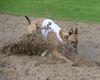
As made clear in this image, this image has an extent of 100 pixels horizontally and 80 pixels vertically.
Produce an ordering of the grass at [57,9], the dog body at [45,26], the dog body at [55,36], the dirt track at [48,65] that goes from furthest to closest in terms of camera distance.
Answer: the grass at [57,9]
the dog body at [45,26]
the dog body at [55,36]
the dirt track at [48,65]

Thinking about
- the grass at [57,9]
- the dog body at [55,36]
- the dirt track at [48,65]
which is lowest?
the dirt track at [48,65]

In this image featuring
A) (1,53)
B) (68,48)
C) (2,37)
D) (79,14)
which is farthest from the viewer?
(79,14)

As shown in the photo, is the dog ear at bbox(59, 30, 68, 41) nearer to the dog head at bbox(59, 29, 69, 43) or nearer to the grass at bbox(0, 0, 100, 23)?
the dog head at bbox(59, 29, 69, 43)

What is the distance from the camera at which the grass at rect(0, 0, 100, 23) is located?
47.5ft

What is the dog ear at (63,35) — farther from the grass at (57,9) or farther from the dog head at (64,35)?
the grass at (57,9)

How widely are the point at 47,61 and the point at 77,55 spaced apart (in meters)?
0.72

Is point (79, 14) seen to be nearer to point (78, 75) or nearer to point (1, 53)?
point (1, 53)

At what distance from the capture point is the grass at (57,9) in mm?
14484

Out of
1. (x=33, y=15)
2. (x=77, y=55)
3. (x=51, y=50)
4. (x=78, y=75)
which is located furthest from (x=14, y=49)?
(x=33, y=15)

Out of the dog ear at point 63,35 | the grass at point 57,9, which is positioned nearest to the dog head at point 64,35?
the dog ear at point 63,35

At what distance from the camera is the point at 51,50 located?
10000 mm

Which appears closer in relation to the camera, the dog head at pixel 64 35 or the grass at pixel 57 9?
the dog head at pixel 64 35

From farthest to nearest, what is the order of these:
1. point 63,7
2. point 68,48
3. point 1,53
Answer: point 63,7, point 1,53, point 68,48

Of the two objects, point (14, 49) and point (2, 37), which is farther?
point (2, 37)
